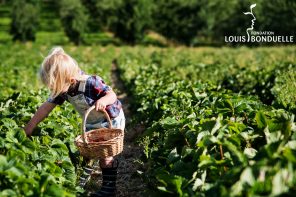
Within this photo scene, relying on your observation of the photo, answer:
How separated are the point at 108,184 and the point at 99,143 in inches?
21.3

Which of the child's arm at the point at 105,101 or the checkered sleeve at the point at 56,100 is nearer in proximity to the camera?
the child's arm at the point at 105,101

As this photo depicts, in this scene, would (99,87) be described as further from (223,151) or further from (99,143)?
(223,151)

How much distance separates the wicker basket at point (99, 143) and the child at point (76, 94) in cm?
19

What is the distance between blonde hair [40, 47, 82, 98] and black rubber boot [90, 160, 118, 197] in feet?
3.29

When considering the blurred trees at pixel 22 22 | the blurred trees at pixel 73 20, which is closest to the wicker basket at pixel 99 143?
the blurred trees at pixel 73 20

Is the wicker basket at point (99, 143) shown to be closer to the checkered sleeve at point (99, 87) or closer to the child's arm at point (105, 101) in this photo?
the child's arm at point (105, 101)

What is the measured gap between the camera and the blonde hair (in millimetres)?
4391

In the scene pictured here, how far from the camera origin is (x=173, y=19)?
52250mm

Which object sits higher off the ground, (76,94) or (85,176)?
(76,94)

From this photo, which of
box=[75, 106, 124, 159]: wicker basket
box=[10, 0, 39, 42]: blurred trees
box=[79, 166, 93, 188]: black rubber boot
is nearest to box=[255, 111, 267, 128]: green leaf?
box=[75, 106, 124, 159]: wicker basket

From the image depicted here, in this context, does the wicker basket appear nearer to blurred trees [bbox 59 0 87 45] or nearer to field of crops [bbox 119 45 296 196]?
field of crops [bbox 119 45 296 196]

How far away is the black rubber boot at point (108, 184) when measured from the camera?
4.63 meters

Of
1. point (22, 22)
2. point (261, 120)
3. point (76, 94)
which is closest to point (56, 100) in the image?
point (76, 94)

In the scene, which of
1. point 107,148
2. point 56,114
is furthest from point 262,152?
point 56,114
